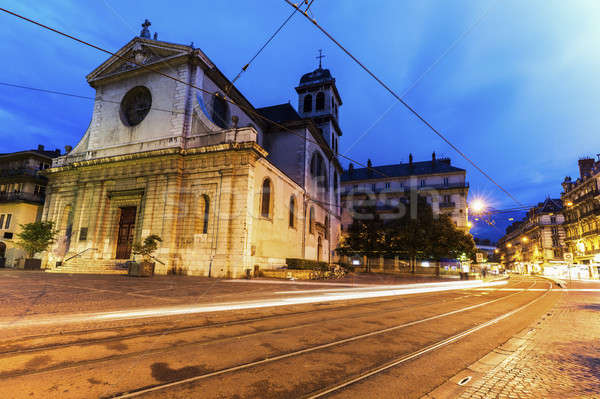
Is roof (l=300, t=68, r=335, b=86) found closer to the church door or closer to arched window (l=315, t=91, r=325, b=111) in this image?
arched window (l=315, t=91, r=325, b=111)

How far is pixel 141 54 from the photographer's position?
24109 mm

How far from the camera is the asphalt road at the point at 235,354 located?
2893 millimetres

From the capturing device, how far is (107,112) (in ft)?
84.2

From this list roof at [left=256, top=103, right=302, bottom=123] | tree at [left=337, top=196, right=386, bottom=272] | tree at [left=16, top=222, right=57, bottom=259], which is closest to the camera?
tree at [left=16, top=222, right=57, bottom=259]

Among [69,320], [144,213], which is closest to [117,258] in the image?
[144,213]

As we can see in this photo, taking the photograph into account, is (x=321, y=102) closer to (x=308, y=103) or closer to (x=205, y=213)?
(x=308, y=103)

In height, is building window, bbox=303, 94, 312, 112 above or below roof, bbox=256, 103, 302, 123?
above

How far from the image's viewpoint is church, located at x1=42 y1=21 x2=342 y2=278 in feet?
63.4

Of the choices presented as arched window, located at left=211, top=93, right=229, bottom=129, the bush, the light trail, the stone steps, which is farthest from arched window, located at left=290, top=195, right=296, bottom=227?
the light trail

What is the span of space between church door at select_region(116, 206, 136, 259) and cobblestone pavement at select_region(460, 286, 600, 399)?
923 inches

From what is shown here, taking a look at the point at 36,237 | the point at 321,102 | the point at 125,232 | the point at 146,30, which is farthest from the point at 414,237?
the point at 146,30

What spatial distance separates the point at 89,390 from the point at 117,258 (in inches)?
882

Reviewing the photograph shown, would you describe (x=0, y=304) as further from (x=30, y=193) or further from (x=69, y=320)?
(x=30, y=193)

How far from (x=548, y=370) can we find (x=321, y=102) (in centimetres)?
4297
